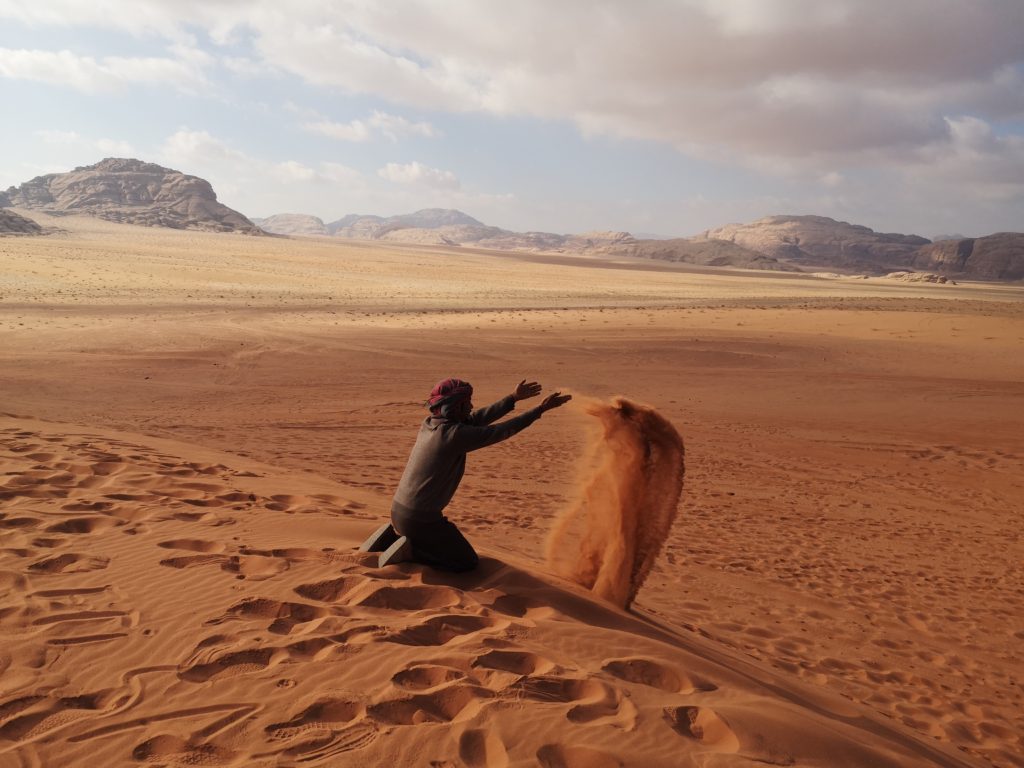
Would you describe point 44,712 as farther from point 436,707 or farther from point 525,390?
point 525,390

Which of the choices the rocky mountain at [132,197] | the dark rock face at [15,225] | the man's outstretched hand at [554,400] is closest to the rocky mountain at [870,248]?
the rocky mountain at [132,197]

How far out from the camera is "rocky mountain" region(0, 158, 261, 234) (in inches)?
4060

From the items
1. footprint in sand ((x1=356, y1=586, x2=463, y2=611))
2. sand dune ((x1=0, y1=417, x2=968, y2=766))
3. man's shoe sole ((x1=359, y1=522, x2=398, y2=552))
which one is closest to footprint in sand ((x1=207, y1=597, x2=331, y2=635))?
sand dune ((x1=0, y1=417, x2=968, y2=766))

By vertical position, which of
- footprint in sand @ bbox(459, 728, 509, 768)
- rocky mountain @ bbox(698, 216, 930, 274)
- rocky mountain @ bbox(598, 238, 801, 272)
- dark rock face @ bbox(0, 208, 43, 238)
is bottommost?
footprint in sand @ bbox(459, 728, 509, 768)

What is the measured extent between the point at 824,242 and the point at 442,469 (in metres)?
152

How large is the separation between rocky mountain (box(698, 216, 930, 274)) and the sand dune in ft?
393

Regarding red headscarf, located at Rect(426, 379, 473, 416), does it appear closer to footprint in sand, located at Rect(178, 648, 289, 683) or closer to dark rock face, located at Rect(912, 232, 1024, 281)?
footprint in sand, located at Rect(178, 648, 289, 683)

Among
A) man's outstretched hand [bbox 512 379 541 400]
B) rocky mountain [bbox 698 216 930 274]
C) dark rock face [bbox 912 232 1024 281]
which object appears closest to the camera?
man's outstretched hand [bbox 512 379 541 400]

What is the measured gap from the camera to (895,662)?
17.9ft

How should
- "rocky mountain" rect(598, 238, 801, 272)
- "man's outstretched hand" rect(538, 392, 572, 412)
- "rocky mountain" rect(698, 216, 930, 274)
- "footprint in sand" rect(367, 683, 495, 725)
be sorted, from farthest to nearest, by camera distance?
1. "rocky mountain" rect(698, 216, 930, 274)
2. "rocky mountain" rect(598, 238, 801, 272)
3. "man's outstretched hand" rect(538, 392, 572, 412)
4. "footprint in sand" rect(367, 683, 495, 725)

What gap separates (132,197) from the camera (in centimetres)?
12175

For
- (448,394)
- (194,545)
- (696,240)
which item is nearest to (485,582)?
(448,394)

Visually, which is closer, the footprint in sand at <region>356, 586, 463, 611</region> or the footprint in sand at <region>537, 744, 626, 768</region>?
the footprint in sand at <region>537, 744, 626, 768</region>

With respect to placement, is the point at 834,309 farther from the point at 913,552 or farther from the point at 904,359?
the point at 913,552
